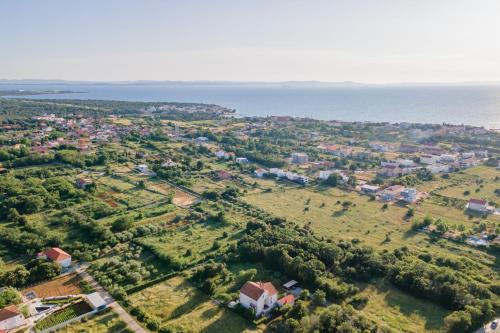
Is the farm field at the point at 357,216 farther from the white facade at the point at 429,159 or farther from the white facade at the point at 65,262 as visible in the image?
the white facade at the point at 429,159

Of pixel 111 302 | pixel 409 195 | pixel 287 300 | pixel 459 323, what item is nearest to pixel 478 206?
pixel 409 195

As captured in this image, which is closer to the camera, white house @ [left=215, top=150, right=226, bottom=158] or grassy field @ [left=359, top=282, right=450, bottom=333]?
grassy field @ [left=359, top=282, right=450, bottom=333]

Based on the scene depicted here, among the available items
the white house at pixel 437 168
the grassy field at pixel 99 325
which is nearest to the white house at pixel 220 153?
the white house at pixel 437 168

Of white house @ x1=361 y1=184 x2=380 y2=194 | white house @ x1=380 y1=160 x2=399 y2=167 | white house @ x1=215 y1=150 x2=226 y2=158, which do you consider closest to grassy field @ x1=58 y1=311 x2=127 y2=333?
white house @ x1=361 y1=184 x2=380 y2=194

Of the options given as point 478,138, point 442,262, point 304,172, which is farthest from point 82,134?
point 478,138

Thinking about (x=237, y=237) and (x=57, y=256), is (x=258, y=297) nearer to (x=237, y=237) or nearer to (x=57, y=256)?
(x=237, y=237)

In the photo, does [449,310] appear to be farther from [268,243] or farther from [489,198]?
[489,198]

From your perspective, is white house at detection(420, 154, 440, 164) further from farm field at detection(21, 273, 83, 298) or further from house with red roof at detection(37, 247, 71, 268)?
farm field at detection(21, 273, 83, 298)
